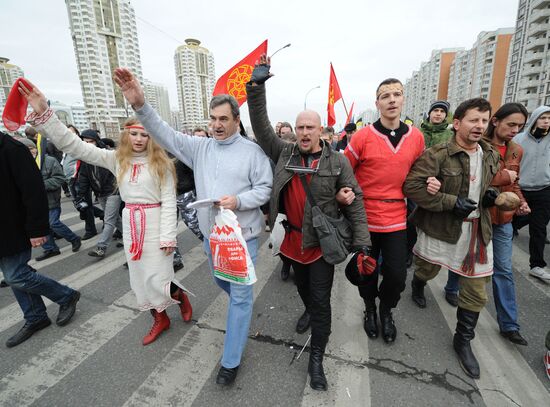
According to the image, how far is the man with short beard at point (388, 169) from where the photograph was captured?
7.58ft

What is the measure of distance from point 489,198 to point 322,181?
4.61ft

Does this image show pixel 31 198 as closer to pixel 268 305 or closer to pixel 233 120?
pixel 233 120

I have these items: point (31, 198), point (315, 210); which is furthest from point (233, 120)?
point (31, 198)

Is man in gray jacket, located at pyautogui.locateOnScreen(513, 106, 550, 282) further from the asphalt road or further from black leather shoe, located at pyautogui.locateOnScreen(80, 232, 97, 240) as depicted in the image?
black leather shoe, located at pyautogui.locateOnScreen(80, 232, 97, 240)

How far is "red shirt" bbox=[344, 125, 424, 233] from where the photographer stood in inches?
91.1

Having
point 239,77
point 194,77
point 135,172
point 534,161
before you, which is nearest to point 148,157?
point 135,172

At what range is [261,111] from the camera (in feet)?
6.97

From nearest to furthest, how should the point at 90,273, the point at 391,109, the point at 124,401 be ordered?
the point at 124,401 → the point at 391,109 → the point at 90,273

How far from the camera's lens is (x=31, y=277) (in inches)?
104

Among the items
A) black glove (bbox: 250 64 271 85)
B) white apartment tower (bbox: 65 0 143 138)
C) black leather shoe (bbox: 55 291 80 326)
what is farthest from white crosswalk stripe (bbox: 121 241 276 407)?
white apartment tower (bbox: 65 0 143 138)

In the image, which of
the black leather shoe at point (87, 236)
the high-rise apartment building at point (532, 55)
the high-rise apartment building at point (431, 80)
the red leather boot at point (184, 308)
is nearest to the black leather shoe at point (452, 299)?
the red leather boot at point (184, 308)

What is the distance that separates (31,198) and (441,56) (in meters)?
107

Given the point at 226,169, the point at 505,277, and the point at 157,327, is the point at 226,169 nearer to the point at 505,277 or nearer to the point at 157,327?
the point at 157,327

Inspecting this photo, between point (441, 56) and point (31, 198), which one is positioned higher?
point (441, 56)
